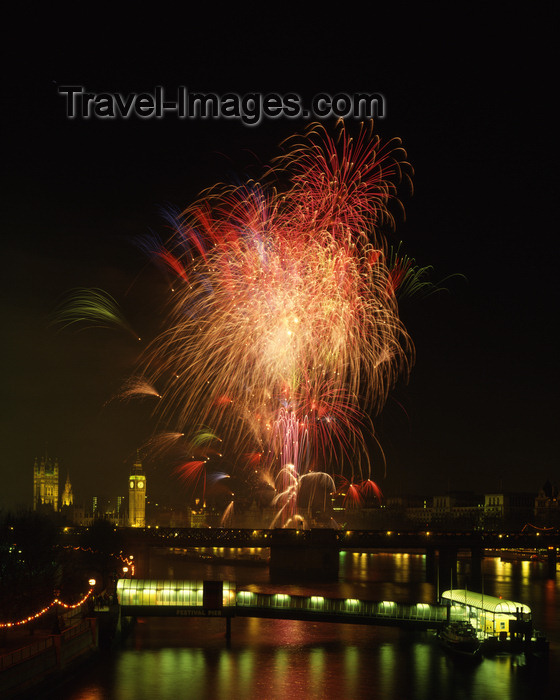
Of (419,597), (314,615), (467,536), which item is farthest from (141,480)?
(314,615)

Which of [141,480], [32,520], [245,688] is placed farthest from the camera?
[141,480]

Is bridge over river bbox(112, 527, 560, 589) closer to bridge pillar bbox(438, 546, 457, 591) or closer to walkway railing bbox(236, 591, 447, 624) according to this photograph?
bridge pillar bbox(438, 546, 457, 591)

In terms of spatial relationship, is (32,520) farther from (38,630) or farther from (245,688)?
(245,688)

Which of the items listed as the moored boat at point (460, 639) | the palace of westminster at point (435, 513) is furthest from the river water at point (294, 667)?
the palace of westminster at point (435, 513)

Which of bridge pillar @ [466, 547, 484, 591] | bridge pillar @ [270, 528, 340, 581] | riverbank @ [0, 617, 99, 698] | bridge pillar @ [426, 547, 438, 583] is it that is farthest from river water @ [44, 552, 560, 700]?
bridge pillar @ [426, 547, 438, 583]

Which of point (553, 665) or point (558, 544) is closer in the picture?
point (553, 665)

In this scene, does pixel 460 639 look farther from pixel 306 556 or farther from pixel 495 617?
pixel 306 556

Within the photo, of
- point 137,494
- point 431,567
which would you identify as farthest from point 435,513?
point 431,567

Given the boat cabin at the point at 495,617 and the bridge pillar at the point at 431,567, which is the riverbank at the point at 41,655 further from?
the bridge pillar at the point at 431,567
